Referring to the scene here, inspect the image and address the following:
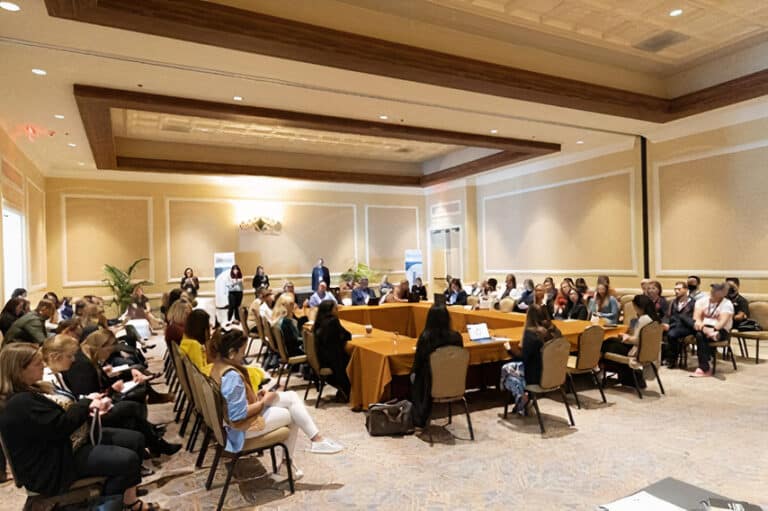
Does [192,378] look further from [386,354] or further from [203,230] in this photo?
[203,230]

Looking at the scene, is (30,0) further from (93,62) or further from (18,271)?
(18,271)

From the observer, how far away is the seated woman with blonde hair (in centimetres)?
→ 240

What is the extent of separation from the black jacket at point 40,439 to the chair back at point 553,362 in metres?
3.49

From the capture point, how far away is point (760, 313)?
6.93 meters

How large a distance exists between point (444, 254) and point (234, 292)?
622 cm

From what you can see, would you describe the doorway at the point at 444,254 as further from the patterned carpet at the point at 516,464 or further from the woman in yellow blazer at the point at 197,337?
the woman in yellow blazer at the point at 197,337

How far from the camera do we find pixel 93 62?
5.55 m

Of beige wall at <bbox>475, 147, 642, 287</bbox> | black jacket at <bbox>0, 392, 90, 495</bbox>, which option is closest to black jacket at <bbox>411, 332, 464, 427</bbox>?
black jacket at <bbox>0, 392, 90, 495</bbox>

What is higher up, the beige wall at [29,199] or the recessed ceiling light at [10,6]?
the recessed ceiling light at [10,6]

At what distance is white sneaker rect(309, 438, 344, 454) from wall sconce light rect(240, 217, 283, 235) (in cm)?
1022

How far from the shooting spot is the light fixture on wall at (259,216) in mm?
13555

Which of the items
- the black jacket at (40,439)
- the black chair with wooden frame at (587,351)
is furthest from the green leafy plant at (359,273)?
the black jacket at (40,439)

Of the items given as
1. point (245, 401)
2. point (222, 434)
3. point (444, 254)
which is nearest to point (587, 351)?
→ point (245, 401)

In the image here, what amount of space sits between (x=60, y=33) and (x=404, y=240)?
1168 centimetres
